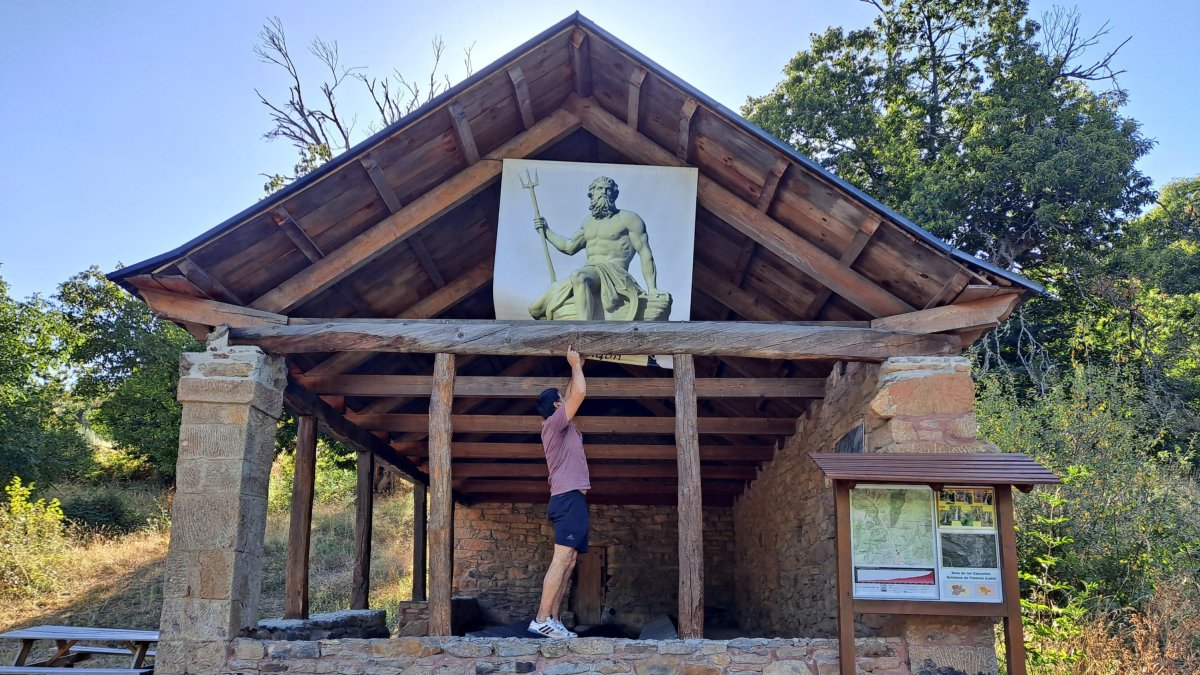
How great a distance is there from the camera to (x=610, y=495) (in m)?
11.5

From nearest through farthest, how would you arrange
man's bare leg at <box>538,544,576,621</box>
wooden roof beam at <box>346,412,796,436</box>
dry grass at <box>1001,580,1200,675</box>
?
1. man's bare leg at <box>538,544,576,621</box>
2. dry grass at <box>1001,580,1200,675</box>
3. wooden roof beam at <box>346,412,796,436</box>

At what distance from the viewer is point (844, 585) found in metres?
4.59

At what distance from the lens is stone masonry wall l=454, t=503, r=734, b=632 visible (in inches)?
457

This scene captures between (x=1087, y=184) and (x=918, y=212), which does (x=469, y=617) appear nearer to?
(x=918, y=212)

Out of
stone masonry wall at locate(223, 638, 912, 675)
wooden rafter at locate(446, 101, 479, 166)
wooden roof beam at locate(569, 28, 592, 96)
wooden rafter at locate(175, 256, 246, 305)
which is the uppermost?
wooden roof beam at locate(569, 28, 592, 96)

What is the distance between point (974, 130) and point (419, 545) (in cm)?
1134

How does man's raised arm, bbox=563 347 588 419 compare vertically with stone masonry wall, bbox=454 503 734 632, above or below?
above

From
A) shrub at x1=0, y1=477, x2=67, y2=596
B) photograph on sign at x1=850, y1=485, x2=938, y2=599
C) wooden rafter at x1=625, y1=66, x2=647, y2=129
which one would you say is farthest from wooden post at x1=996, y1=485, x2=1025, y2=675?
shrub at x1=0, y1=477, x2=67, y2=596

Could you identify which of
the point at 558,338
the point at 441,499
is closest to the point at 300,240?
the point at 558,338

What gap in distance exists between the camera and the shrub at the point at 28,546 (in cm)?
1215

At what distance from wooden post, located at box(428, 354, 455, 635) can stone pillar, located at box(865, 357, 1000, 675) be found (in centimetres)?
274

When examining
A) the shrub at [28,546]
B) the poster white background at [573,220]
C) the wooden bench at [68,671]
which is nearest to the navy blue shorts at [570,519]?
the poster white background at [573,220]

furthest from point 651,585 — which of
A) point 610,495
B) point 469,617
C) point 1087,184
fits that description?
point 1087,184

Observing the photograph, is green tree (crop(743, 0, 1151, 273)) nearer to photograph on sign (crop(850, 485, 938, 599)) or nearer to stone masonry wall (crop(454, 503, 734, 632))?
stone masonry wall (crop(454, 503, 734, 632))
